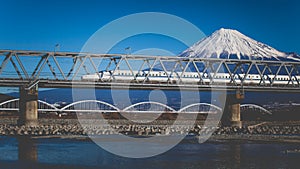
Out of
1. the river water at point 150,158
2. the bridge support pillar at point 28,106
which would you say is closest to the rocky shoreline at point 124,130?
the bridge support pillar at point 28,106

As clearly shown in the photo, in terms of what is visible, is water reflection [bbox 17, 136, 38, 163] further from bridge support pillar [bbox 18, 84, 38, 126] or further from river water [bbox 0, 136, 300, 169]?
bridge support pillar [bbox 18, 84, 38, 126]

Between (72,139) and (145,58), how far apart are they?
23350mm

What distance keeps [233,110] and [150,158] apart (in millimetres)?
37535

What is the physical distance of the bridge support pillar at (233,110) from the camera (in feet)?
245

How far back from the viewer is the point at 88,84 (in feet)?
227

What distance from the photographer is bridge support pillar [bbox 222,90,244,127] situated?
245 feet

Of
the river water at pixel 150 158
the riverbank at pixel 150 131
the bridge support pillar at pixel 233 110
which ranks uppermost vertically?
the bridge support pillar at pixel 233 110

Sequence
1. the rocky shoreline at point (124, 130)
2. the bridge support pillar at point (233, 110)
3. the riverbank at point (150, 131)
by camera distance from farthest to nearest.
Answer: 1. the bridge support pillar at point (233, 110)
2. the rocky shoreline at point (124, 130)
3. the riverbank at point (150, 131)

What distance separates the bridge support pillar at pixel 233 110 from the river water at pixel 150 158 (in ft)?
73.6

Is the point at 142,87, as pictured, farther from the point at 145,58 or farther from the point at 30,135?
the point at 30,135

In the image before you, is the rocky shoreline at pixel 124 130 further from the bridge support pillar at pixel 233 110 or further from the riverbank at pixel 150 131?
the bridge support pillar at pixel 233 110

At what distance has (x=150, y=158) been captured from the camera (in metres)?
39.9

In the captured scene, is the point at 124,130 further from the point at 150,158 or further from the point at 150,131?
the point at 150,158

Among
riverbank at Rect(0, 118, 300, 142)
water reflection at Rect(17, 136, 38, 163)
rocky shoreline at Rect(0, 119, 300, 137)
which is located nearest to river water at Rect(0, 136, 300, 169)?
water reflection at Rect(17, 136, 38, 163)
